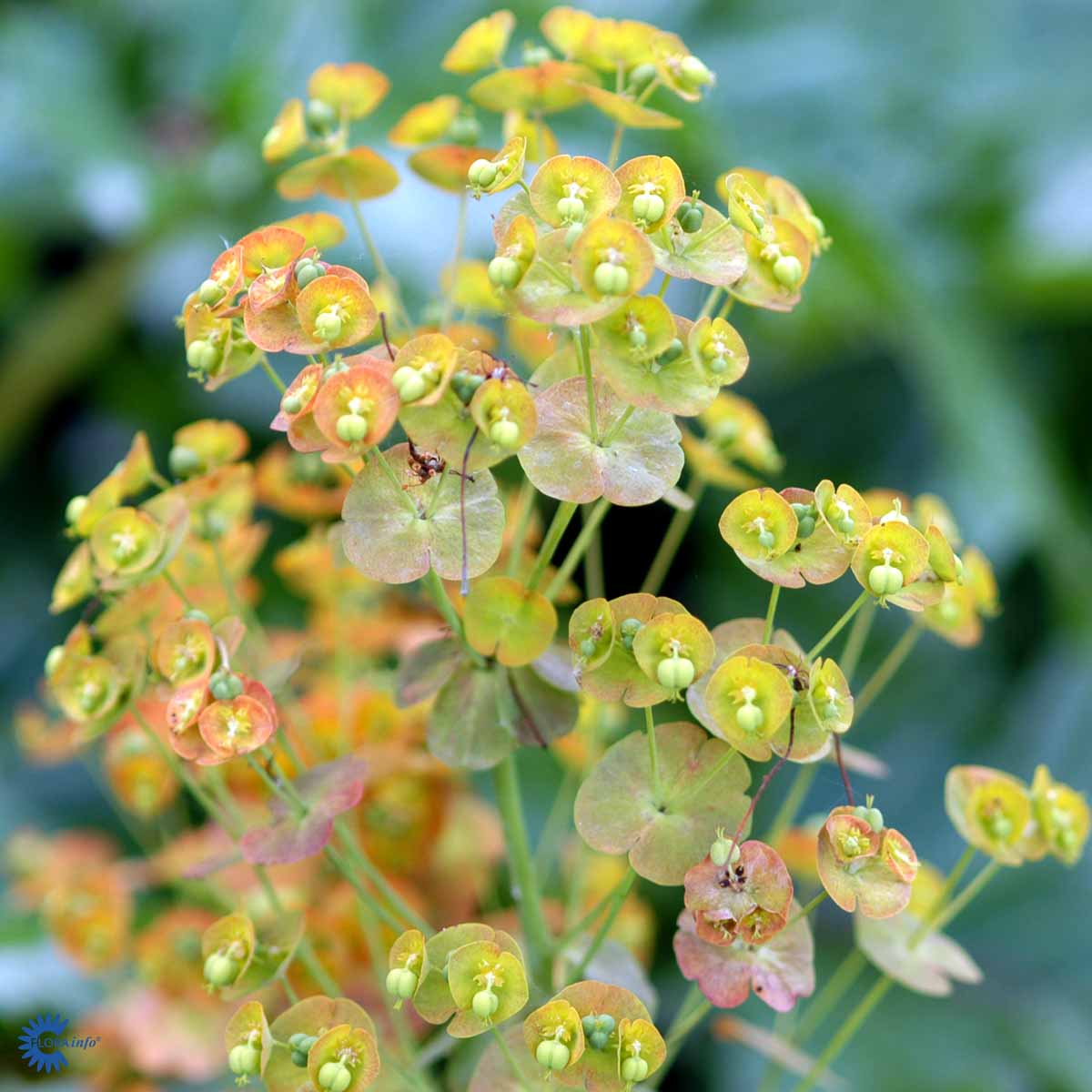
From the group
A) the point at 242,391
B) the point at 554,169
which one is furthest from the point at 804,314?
the point at 554,169

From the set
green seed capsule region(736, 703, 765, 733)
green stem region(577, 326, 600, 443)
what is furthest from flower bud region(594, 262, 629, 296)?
green seed capsule region(736, 703, 765, 733)

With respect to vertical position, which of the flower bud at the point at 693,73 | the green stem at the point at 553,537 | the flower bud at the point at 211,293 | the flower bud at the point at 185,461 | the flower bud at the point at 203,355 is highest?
the flower bud at the point at 693,73

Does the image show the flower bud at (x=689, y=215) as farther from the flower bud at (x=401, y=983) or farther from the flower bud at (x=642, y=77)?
the flower bud at (x=401, y=983)

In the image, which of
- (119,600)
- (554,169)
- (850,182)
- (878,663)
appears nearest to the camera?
(554,169)

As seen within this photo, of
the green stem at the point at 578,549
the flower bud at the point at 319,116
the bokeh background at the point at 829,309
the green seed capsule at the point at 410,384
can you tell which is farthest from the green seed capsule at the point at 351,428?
the bokeh background at the point at 829,309

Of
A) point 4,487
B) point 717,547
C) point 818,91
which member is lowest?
point 4,487

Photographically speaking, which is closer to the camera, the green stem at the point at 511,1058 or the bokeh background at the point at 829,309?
the green stem at the point at 511,1058

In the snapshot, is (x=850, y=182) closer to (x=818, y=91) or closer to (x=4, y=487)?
(x=818, y=91)
